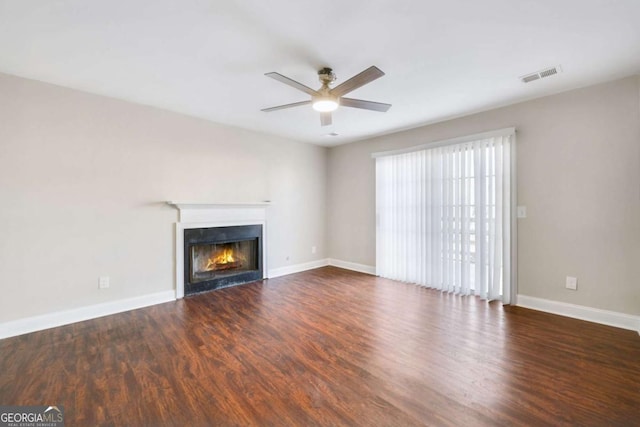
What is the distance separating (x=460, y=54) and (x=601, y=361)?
9.02 feet

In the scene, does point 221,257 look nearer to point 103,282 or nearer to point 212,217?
point 212,217

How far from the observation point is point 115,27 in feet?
6.51

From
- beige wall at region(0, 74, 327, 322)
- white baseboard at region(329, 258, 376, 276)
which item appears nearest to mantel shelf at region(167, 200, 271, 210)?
beige wall at region(0, 74, 327, 322)

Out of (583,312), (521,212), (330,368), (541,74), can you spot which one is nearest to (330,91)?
(541,74)

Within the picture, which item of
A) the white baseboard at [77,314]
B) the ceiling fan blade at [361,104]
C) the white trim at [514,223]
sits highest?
the ceiling fan blade at [361,104]

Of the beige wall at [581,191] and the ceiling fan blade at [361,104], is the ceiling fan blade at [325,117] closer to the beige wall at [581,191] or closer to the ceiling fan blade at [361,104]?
the ceiling fan blade at [361,104]

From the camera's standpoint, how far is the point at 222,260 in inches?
178

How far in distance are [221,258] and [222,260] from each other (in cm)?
4

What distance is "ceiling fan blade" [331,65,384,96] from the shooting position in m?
2.03

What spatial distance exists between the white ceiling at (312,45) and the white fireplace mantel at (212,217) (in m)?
1.47

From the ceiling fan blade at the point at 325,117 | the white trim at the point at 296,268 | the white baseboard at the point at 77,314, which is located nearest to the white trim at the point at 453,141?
the ceiling fan blade at the point at 325,117

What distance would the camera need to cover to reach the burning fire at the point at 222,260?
4391mm

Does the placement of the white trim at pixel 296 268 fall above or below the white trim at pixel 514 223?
below

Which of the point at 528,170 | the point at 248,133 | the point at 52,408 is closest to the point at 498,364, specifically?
the point at 528,170
